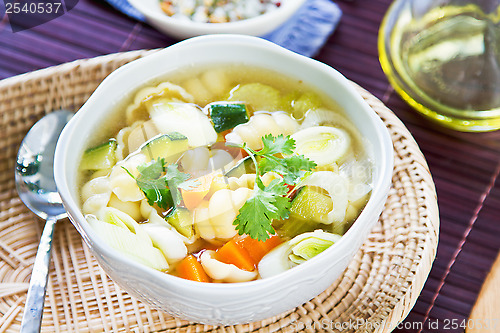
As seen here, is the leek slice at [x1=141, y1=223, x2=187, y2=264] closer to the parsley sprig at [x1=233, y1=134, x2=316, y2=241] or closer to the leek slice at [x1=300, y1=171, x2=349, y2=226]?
the parsley sprig at [x1=233, y1=134, x2=316, y2=241]

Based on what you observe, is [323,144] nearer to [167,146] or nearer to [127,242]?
[167,146]

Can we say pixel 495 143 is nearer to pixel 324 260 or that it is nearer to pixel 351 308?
pixel 351 308

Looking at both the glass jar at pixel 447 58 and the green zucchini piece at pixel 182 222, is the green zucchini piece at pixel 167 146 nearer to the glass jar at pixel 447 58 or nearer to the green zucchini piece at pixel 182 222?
the green zucchini piece at pixel 182 222

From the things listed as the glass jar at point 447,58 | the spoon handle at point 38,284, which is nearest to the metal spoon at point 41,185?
the spoon handle at point 38,284

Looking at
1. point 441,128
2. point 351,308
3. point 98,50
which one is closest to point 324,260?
point 351,308

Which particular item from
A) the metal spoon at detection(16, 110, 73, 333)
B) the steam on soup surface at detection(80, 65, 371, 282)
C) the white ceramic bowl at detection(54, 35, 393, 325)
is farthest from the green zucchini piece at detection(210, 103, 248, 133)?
the metal spoon at detection(16, 110, 73, 333)

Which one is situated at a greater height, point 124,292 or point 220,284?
point 220,284

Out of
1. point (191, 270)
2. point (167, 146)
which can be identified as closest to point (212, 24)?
point (167, 146)
